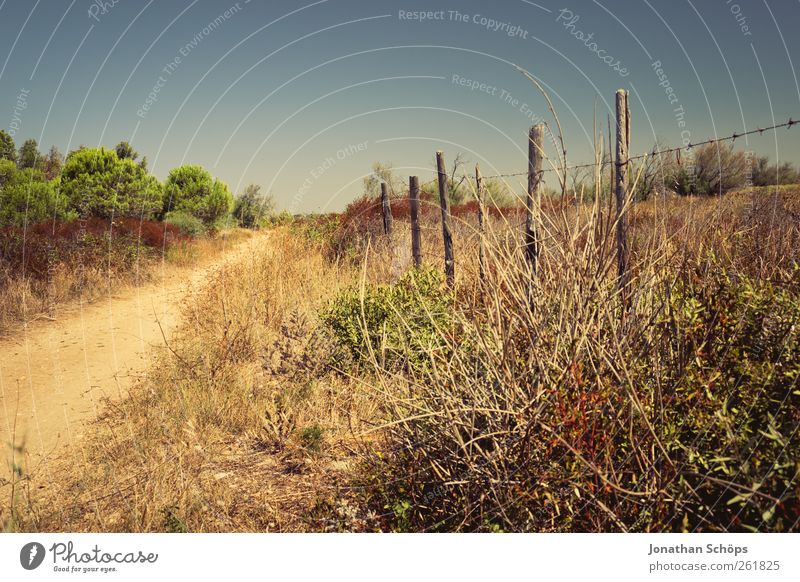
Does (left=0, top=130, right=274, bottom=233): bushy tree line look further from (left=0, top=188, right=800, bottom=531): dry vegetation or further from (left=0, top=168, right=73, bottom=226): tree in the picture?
(left=0, top=188, right=800, bottom=531): dry vegetation

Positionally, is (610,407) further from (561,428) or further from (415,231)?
(415,231)

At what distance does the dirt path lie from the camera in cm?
505

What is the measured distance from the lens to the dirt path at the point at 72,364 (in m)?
5.05

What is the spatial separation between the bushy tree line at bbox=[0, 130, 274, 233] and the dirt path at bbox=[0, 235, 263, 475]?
3.09m

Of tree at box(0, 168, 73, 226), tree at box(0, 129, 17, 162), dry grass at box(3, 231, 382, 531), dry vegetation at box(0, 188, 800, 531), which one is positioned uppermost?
tree at box(0, 129, 17, 162)

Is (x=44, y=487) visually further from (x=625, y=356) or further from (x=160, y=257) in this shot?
(x=160, y=257)

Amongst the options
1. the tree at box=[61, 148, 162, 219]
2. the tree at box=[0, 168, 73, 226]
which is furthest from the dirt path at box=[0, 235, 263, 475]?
the tree at box=[61, 148, 162, 219]

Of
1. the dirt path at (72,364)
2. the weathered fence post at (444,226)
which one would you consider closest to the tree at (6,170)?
the dirt path at (72,364)

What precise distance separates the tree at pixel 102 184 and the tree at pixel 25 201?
293 cm

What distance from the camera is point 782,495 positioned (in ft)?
6.20

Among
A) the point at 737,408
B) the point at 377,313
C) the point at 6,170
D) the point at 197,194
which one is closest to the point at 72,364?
the point at 377,313

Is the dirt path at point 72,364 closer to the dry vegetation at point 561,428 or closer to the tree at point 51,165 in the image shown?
the dry vegetation at point 561,428

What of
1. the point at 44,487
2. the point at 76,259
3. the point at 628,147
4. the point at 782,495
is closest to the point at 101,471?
the point at 44,487

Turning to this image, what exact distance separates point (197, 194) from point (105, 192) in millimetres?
9061
